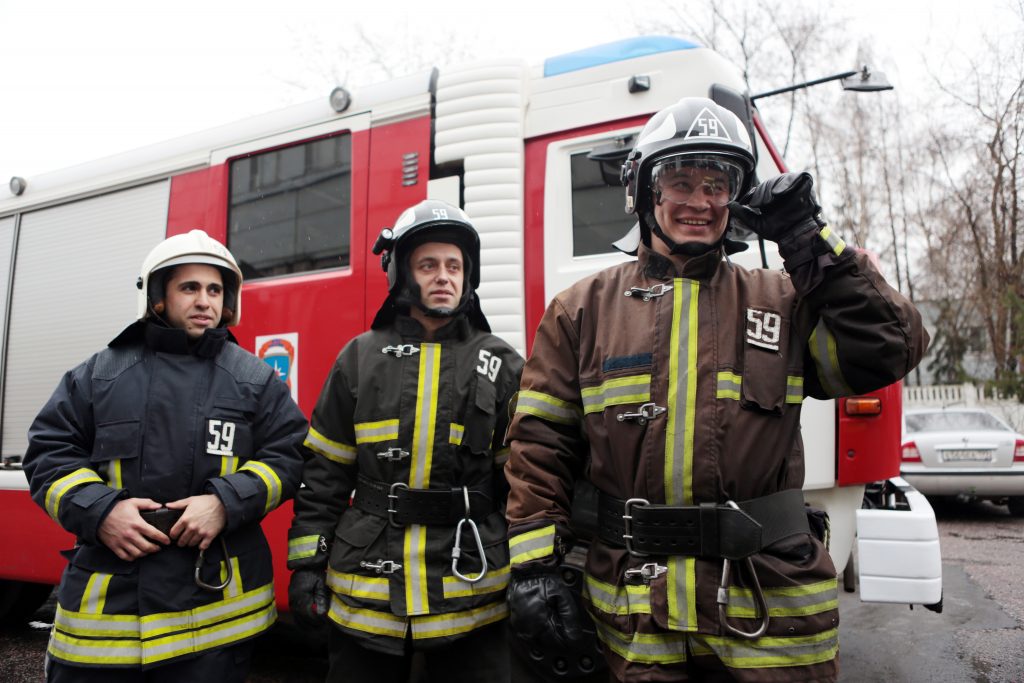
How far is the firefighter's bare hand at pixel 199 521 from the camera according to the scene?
6.61 ft

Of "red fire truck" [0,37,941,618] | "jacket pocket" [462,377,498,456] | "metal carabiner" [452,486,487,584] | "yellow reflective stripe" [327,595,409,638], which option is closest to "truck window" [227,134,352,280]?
"red fire truck" [0,37,941,618]

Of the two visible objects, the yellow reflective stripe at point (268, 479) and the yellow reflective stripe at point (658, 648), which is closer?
the yellow reflective stripe at point (658, 648)

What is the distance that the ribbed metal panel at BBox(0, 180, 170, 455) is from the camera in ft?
13.9

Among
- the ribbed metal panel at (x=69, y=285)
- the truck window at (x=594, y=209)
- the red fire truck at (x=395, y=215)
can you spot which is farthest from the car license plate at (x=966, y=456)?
the ribbed metal panel at (x=69, y=285)

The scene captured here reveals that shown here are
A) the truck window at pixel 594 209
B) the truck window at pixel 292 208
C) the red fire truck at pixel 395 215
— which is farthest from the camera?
the truck window at pixel 292 208

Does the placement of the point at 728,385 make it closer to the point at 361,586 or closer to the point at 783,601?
the point at 783,601

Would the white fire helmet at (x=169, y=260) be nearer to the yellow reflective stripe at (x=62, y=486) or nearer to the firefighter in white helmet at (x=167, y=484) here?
the firefighter in white helmet at (x=167, y=484)

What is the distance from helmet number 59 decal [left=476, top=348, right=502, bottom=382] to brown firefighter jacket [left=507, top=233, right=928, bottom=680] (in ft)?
1.61

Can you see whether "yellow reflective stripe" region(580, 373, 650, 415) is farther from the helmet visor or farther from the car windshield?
the car windshield

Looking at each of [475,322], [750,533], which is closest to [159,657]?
[475,322]

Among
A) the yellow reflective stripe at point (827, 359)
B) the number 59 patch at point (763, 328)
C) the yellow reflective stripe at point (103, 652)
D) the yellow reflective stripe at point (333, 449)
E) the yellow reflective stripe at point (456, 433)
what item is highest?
the number 59 patch at point (763, 328)

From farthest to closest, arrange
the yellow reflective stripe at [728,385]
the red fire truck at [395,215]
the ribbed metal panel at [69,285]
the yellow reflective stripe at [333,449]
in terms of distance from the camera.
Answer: the ribbed metal panel at [69,285] → the red fire truck at [395,215] → the yellow reflective stripe at [333,449] → the yellow reflective stripe at [728,385]

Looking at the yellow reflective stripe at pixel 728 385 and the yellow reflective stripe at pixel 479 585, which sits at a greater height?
the yellow reflective stripe at pixel 728 385

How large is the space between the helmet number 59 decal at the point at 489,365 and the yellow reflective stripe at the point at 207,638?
39.6 inches
